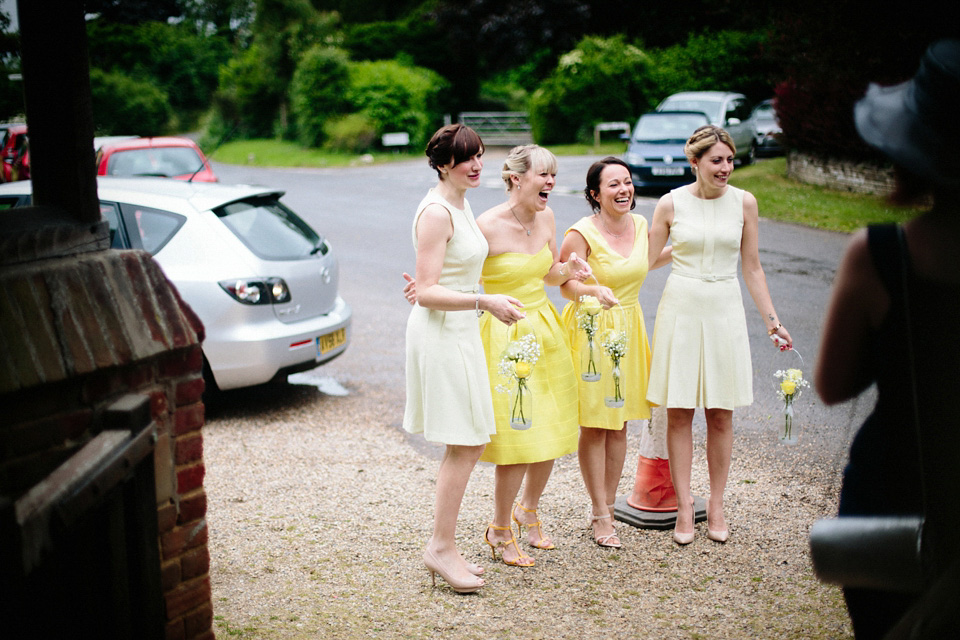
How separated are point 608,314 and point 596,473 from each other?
83 centimetres

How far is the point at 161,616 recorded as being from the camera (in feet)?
8.49

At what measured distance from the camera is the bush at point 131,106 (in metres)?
29.5

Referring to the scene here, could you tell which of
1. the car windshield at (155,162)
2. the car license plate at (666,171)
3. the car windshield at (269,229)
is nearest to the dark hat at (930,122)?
the car windshield at (269,229)

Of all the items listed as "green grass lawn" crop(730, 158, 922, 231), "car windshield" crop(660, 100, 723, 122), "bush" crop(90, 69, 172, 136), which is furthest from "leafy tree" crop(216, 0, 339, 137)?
"green grass lawn" crop(730, 158, 922, 231)

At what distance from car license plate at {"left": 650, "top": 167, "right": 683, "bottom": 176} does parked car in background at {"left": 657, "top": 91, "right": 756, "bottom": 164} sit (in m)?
3.88

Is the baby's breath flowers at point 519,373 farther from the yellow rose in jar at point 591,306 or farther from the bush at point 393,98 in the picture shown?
the bush at point 393,98

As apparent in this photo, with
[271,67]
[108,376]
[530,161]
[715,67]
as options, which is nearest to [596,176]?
[530,161]

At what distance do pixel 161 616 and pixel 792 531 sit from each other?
327 centimetres

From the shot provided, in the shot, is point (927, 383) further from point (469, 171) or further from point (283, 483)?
point (283, 483)

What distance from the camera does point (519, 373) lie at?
4.04 metres

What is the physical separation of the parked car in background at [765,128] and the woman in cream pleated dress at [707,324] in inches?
802

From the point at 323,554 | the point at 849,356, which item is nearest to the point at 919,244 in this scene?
the point at 849,356

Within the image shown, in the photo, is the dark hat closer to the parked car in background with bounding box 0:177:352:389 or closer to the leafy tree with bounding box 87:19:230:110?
the parked car in background with bounding box 0:177:352:389

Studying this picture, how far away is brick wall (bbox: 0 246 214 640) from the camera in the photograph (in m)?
2.13
